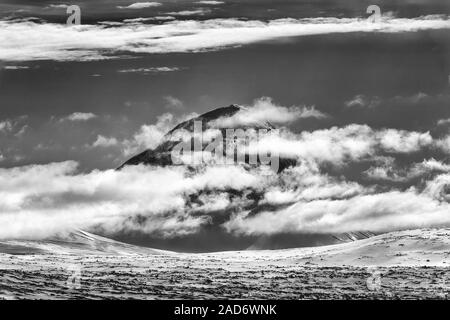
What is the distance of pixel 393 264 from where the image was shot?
89312 millimetres

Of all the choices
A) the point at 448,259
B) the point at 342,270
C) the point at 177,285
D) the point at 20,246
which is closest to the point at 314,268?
the point at 342,270

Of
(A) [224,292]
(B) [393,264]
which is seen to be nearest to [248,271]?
(B) [393,264]

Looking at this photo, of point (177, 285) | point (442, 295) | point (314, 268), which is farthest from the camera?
point (314, 268)
